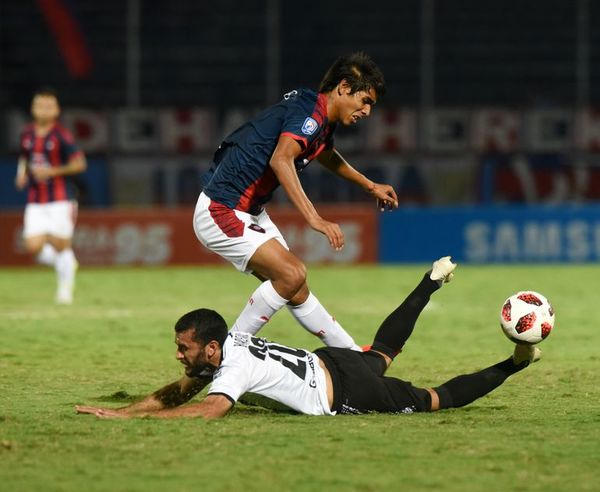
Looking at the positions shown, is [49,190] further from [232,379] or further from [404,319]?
[232,379]

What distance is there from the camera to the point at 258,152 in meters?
7.13

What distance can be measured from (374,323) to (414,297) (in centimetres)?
415

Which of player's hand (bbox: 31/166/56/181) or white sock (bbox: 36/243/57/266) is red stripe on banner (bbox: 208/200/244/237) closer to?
player's hand (bbox: 31/166/56/181)

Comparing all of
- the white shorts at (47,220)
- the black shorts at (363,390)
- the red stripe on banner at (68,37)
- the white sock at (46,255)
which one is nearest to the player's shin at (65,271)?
the white shorts at (47,220)

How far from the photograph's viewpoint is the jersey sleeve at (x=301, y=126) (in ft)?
22.6

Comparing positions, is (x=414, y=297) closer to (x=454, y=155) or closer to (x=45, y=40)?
(x=454, y=155)

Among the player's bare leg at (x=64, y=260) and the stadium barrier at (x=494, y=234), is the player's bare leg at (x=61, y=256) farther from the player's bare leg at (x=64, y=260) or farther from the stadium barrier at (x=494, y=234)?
the stadium barrier at (x=494, y=234)

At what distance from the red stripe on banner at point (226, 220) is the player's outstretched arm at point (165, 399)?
97 cm

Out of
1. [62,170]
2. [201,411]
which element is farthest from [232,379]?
[62,170]

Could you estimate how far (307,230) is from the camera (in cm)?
1798

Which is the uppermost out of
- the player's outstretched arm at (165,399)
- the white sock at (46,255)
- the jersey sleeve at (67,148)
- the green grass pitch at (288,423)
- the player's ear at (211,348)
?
the jersey sleeve at (67,148)

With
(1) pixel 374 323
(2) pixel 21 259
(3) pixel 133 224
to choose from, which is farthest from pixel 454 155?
(1) pixel 374 323

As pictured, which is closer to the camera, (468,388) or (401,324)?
(468,388)

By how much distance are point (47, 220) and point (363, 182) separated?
5.71 metres
